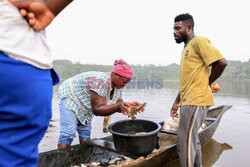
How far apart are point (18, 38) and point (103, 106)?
205 centimetres

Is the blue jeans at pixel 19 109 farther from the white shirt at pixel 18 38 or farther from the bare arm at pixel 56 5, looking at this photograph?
the bare arm at pixel 56 5

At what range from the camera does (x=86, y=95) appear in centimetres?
299

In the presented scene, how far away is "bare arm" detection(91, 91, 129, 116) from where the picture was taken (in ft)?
8.97

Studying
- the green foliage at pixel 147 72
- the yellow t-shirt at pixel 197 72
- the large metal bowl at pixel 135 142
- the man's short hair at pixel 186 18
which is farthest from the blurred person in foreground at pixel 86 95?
the green foliage at pixel 147 72

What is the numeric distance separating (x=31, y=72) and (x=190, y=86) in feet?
7.82

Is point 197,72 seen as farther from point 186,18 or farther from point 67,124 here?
point 67,124

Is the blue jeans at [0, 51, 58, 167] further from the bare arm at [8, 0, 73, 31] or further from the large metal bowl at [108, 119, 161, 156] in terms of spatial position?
the large metal bowl at [108, 119, 161, 156]

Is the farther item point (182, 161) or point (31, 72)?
point (182, 161)

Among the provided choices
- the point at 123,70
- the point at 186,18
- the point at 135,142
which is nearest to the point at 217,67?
the point at 186,18

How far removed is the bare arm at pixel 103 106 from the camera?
2.73m

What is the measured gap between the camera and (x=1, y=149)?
755 millimetres

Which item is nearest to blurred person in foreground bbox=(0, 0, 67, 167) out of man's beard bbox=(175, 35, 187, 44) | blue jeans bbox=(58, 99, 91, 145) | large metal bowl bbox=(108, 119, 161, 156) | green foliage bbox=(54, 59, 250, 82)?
large metal bowl bbox=(108, 119, 161, 156)

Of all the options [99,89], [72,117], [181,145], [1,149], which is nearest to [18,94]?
[1,149]

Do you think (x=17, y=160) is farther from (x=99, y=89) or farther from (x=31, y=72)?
(x=99, y=89)
